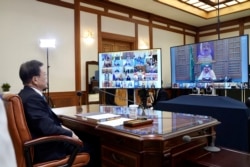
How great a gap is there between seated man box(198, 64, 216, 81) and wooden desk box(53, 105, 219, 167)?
177cm

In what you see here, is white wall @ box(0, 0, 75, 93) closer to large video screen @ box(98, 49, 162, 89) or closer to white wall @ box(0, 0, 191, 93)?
white wall @ box(0, 0, 191, 93)

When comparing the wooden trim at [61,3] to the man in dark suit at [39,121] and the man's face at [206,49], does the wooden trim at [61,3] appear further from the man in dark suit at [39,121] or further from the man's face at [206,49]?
the man in dark suit at [39,121]

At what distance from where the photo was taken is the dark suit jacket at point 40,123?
156cm

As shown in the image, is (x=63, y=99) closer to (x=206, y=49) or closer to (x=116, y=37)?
(x=116, y=37)

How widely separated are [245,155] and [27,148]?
1.56m

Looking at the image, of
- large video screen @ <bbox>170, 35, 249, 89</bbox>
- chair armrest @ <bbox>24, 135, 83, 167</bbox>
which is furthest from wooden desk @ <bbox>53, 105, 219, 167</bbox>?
large video screen @ <bbox>170, 35, 249, 89</bbox>

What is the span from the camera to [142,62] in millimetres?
3574

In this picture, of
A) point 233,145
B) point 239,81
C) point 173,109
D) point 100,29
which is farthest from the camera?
point 100,29

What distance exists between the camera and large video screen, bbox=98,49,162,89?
11.5 feet

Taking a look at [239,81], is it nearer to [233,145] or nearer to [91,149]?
[233,145]

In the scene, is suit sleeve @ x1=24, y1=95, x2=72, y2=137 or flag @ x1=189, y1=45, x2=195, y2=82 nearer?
suit sleeve @ x1=24, y1=95, x2=72, y2=137

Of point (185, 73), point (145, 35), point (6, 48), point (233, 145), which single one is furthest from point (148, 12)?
point (233, 145)

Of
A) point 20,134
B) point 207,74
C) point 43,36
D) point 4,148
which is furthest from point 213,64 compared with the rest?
point 43,36

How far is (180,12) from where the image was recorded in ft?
Answer: 21.4
